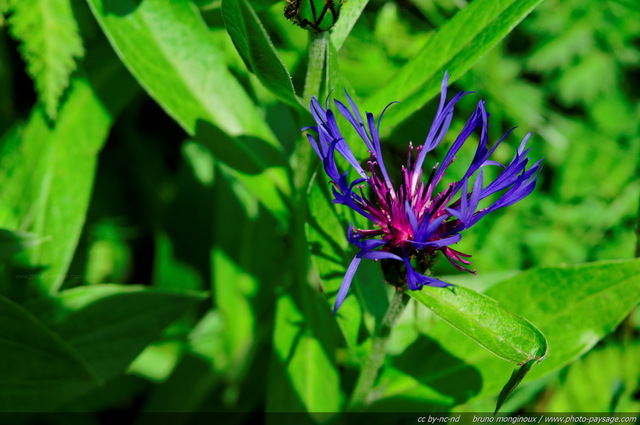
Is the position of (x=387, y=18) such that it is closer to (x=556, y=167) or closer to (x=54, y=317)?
(x=556, y=167)

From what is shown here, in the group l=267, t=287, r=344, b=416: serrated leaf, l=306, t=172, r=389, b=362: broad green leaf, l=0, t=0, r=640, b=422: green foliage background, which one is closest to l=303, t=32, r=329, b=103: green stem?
l=0, t=0, r=640, b=422: green foliage background

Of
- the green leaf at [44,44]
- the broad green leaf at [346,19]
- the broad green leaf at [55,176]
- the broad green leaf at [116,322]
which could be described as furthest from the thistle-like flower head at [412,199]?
the broad green leaf at [55,176]

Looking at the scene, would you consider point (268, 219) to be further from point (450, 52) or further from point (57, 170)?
point (450, 52)

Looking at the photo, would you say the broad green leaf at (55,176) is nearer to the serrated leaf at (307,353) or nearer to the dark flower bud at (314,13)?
the serrated leaf at (307,353)

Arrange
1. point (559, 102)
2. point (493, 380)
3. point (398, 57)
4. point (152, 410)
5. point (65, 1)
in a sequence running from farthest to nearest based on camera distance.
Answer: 1. point (559, 102)
2. point (398, 57)
3. point (152, 410)
4. point (65, 1)
5. point (493, 380)

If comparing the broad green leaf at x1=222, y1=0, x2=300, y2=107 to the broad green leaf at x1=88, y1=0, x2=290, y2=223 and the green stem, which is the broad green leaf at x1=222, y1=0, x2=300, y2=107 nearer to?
the green stem

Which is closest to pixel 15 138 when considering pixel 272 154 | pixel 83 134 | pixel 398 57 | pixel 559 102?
pixel 83 134
